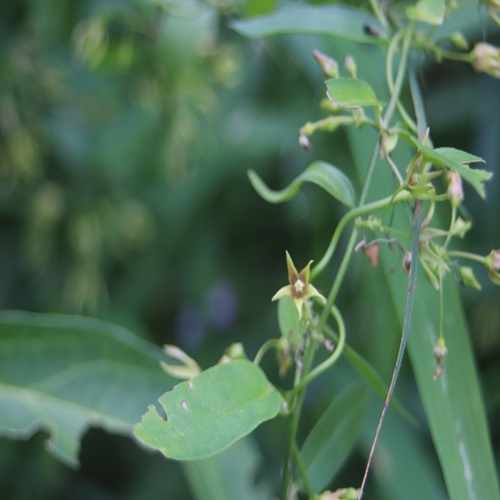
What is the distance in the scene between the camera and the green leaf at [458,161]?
1.43ft

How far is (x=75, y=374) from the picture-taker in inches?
32.8

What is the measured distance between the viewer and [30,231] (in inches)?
50.2

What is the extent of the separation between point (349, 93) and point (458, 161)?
0.08 m

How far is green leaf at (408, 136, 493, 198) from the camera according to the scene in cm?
43

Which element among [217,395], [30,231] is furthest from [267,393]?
[30,231]

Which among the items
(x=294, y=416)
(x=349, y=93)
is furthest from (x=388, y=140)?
(x=294, y=416)

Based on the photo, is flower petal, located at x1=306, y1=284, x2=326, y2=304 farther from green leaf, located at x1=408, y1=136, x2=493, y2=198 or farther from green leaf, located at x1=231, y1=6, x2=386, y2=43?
green leaf, located at x1=231, y1=6, x2=386, y2=43

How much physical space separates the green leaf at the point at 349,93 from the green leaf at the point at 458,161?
47 mm

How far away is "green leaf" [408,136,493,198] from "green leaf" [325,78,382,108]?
5 centimetres

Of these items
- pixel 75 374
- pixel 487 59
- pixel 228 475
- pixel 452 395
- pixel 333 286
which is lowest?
pixel 228 475

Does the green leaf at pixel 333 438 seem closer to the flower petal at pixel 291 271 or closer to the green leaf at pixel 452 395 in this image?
the green leaf at pixel 452 395

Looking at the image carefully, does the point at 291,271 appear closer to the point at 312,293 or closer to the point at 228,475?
the point at 312,293

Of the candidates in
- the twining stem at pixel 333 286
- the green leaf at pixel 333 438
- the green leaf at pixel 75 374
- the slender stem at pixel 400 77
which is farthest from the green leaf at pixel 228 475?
the slender stem at pixel 400 77

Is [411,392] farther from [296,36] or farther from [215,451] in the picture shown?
[215,451]
